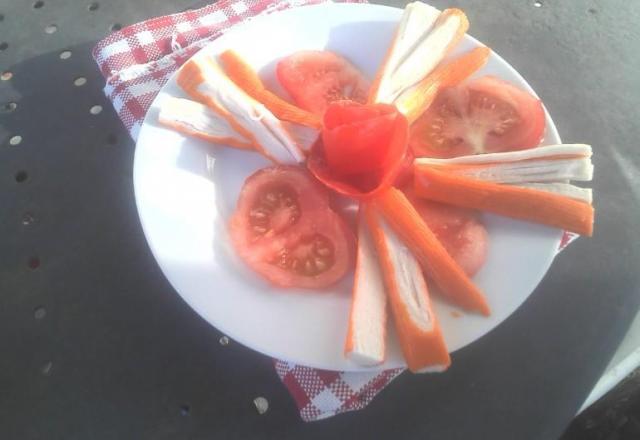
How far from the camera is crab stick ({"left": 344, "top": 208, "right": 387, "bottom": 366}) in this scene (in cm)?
63

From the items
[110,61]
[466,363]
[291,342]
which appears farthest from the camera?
[110,61]

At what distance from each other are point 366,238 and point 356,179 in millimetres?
109

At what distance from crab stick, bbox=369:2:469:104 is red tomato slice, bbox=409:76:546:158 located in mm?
58

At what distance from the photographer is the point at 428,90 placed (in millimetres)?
833

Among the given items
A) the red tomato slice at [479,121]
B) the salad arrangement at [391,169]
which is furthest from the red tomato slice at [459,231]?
the red tomato slice at [479,121]

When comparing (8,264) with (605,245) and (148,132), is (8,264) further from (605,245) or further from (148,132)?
(605,245)

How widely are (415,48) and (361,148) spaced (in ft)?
0.74

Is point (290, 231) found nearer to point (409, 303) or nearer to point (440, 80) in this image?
point (409, 303)

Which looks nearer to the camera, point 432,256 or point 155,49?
point 432,256

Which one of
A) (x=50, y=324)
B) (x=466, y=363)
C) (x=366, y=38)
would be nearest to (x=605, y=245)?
(x=466, y=363)

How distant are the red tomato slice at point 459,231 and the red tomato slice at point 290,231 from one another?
0.12 meters

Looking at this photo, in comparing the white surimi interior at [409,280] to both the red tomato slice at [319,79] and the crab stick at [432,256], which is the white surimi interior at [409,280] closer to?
the crab stick at [432,256]

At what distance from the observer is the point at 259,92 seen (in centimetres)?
84

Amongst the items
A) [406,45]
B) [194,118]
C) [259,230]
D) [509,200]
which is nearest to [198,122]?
[194,118]
